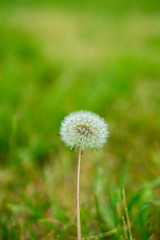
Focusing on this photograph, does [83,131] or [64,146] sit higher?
[64,146]

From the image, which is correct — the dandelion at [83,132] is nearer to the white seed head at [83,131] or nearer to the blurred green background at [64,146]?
the white seed head at [83,131]

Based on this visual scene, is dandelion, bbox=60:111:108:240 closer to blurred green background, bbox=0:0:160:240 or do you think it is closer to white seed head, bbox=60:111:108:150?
white seed head, bbox=60:111:108:150

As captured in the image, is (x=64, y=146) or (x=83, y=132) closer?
(x=83, y=132)

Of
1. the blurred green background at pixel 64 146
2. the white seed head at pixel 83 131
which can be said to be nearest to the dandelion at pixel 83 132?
the white seed head at pixel 83 131

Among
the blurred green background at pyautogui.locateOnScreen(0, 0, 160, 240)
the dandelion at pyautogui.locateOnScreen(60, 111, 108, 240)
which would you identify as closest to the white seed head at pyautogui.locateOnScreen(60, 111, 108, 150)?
the dandelion at pyautogui.locateOnScreen(60, 111, 108, 240)

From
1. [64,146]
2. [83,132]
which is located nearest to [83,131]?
[83,132]

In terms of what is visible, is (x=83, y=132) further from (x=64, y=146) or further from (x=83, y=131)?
(x=64, y=146)
